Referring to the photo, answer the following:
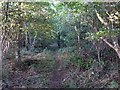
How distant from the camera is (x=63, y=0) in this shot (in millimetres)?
3021

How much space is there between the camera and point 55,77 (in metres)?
3.60

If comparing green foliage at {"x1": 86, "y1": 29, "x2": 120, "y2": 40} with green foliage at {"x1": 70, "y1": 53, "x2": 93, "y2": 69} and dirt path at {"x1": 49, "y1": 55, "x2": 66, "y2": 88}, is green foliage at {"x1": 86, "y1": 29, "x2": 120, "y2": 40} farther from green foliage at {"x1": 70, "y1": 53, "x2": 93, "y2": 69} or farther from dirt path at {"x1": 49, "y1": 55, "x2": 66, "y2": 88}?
dirt path at {"x1": 49, "y1": 55, "x2": 66, "y2": 88}

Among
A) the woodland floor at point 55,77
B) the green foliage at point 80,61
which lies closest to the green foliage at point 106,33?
the green foliage at point 80,61

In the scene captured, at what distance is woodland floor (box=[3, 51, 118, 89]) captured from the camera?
352 cm

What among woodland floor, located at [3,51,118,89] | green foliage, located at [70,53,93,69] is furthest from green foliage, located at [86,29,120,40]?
woodland floor, located at [3,51,118,89]

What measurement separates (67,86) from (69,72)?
186 mm

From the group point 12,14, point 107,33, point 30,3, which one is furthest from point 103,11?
point 12,14

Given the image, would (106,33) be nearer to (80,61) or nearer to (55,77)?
(80,61)

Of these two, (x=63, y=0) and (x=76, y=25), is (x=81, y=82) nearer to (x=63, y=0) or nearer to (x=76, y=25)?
(x=76, y=25)

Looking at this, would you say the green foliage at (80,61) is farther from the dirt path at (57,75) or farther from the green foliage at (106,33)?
the green foliage at (106,33)

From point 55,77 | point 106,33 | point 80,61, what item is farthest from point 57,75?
point 106,33

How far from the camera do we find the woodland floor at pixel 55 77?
11.6 feet

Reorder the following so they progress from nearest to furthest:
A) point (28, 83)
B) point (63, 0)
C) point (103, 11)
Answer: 1. point (63, 0)
2. point (103, 11)
3. point (28, 83)

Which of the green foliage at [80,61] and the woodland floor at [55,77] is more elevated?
the green foliage at [80,61]
